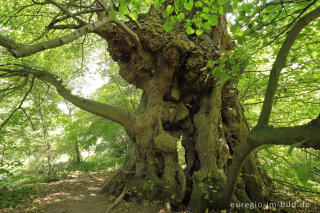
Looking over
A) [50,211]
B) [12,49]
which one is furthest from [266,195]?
[12,49]

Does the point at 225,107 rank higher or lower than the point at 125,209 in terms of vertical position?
higher

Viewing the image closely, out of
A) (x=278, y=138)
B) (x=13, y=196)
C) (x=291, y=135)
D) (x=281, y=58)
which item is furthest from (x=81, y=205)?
(x=281, y=58)

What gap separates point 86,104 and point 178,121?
8.83 feet

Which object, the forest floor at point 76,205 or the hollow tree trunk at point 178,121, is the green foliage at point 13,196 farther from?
the hollow tree trunk at point 178,121

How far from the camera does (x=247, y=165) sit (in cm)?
401

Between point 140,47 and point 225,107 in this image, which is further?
point 225,107

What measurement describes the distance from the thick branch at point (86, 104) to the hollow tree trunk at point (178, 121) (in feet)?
1.33

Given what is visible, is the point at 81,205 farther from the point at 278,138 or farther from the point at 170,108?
the point at 278,138

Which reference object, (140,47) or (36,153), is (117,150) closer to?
(36,153)

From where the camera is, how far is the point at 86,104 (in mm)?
4207

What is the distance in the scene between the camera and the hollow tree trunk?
3.81 metres

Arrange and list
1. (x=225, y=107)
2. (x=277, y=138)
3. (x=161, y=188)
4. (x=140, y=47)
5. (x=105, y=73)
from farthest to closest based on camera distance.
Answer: (x=105, y=73) < (x=225, y=107) < (x=140, y=47) < (x=161, y=188) < (x=277, y=138)

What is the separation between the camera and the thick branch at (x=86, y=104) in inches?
165

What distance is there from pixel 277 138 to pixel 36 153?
39.3 feet
